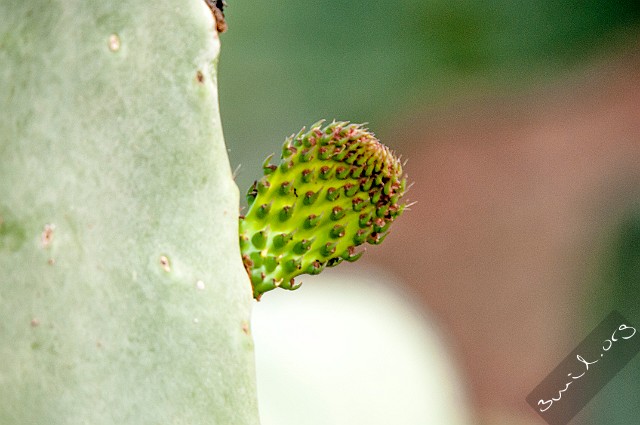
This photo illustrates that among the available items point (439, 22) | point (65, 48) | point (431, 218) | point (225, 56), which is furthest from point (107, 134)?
point (439, 22)

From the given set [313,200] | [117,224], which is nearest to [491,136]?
[313,200]

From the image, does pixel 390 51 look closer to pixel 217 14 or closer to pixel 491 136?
pixel 491 136

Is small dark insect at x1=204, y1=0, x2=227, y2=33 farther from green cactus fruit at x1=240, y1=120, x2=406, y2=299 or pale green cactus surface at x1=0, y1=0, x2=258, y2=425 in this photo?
green cactus fruit at x1=240, y1=120, x2=406, y2=299

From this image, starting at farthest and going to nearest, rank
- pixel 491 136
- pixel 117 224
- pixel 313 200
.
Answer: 1. pixel 491 136
2. pixel 313 200
3. pixel 117 224

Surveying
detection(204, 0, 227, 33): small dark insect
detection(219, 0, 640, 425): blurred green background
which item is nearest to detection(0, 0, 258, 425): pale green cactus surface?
detection(204, 0, 227, 33): small dark insect

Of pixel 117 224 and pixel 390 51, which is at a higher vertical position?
pixel 390 51

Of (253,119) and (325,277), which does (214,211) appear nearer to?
(325,277)

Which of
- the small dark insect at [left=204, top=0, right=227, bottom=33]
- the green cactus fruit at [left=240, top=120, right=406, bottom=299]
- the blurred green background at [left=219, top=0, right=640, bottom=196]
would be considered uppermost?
the blurred green background at [left=219, top=0, right=640, bottom=196]
